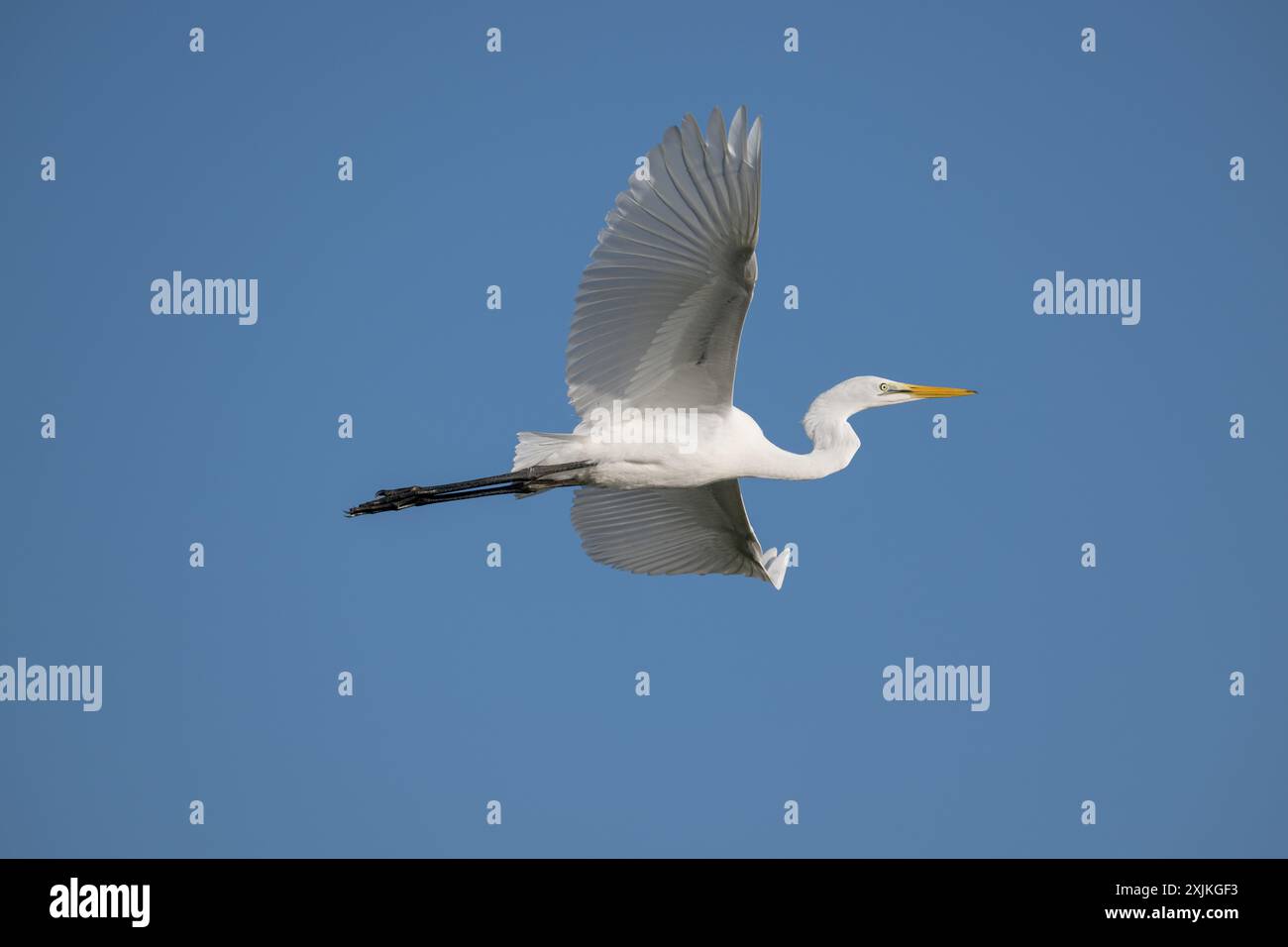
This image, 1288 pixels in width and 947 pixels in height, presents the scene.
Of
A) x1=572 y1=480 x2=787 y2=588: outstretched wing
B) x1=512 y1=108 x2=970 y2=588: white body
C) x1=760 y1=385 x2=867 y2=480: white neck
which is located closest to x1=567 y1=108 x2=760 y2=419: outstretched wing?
x1=512 y1=108 x2=970 y2=588: white body

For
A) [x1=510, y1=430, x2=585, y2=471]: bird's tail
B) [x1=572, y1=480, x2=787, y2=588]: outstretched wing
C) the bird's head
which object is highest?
the bird's head

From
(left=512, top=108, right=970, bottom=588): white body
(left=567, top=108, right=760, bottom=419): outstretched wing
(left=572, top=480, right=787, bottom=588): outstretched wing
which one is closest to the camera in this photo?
(left=567, top=108, right=760, bottom=419): outstretched wing

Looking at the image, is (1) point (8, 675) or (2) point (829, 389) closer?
(2) point (829, 389)

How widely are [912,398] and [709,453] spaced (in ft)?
6.24

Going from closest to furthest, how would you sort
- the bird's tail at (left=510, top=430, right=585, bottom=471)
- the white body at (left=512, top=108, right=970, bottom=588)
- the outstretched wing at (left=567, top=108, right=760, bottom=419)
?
the outstretched wing at (left=567, top=108, right=760, bottom=419), the white body at (left=512, top=108, right=970, bottom=588), the bird's tail at (left=510, top=430, right=585, bottom=471)

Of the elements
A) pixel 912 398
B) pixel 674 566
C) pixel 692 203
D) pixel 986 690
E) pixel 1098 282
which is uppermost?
pixel 1098 282

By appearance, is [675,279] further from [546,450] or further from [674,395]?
[546,450]

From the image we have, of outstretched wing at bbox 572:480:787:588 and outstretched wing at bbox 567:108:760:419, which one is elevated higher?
outstretched wing at bbox 567:108:760:419

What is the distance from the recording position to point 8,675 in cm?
1574

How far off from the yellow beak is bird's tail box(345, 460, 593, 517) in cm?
278

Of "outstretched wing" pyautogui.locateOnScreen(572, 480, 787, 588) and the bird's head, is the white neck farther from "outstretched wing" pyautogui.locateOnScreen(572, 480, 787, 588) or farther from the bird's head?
"outstretched wing" pyautogui.locateOnScreen(572, 480, 787, 588)

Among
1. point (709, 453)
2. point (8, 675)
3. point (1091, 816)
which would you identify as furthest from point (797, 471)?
Answer: point (8, 675)

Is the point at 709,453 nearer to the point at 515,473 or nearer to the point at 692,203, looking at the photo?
the point at 515,473

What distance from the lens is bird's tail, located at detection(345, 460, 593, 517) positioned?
37.2 feet
